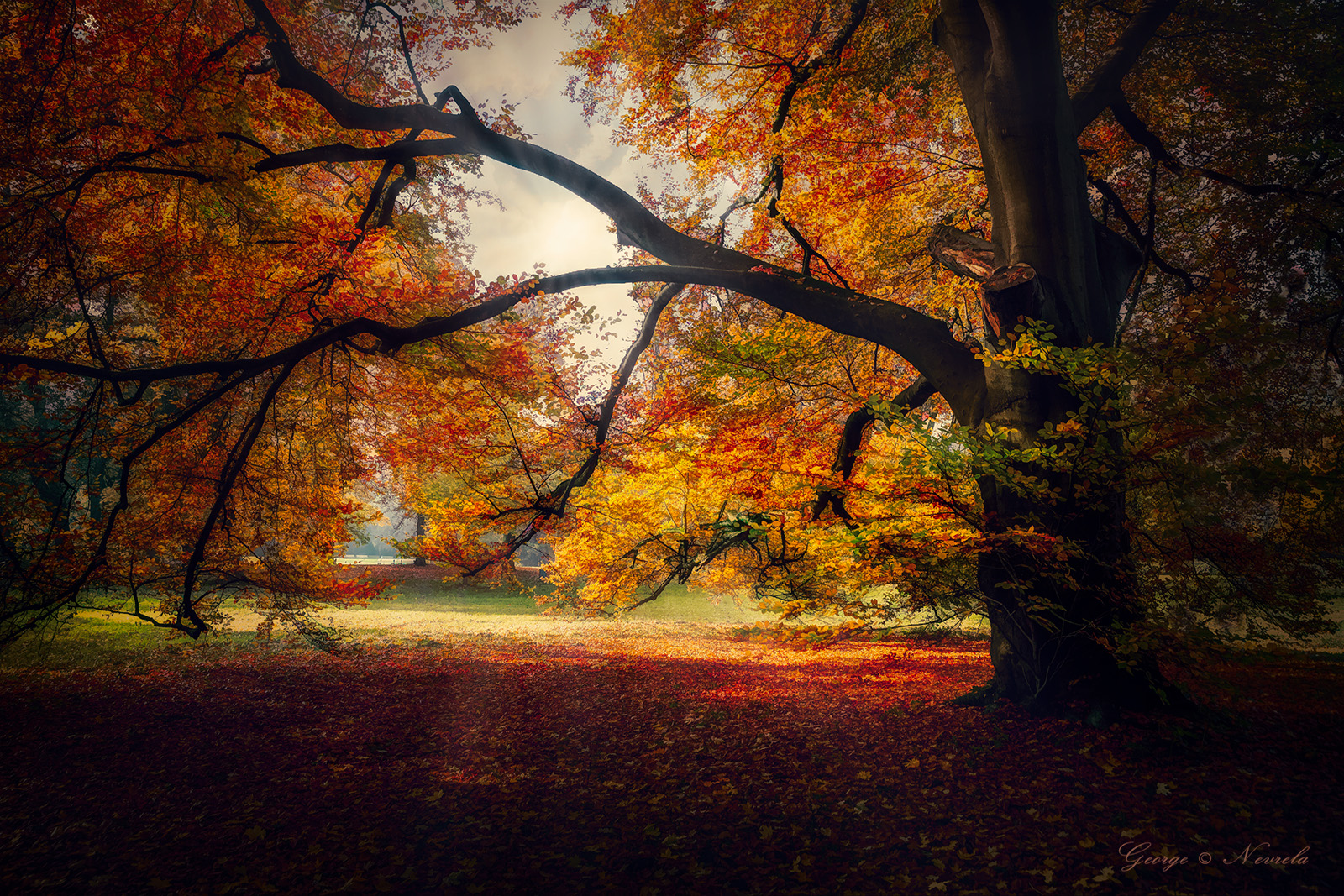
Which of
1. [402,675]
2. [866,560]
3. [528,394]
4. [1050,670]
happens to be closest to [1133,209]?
[1050,670]

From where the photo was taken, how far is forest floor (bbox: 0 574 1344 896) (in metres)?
2.94

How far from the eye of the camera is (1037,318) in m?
4.27

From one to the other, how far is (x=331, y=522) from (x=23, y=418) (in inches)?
567

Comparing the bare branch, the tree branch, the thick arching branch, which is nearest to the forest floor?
the thick arching branch

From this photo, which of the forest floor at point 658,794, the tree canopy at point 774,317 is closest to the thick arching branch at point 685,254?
the tree canopy at point 774,317

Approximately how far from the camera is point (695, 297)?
31.1 feet

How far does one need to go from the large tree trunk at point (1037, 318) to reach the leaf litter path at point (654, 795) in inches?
18.9

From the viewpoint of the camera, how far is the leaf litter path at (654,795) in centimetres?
294

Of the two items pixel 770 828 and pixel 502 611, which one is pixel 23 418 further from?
pixel 770 828

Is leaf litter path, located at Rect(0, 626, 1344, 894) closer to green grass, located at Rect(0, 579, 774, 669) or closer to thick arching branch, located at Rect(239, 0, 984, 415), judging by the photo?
green grass, located at Rect(0, 579, 774, 669)

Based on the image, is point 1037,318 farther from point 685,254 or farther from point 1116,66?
point 1116,66

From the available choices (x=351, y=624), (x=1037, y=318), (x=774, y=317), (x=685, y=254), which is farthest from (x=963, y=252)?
(x=351, y=624)

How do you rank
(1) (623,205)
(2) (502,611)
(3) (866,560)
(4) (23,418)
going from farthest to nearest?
(2) (502,611)
(4) (23,418)
(1) (623,205)
(3) (866,560)

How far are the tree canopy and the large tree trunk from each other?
0.11 ft
